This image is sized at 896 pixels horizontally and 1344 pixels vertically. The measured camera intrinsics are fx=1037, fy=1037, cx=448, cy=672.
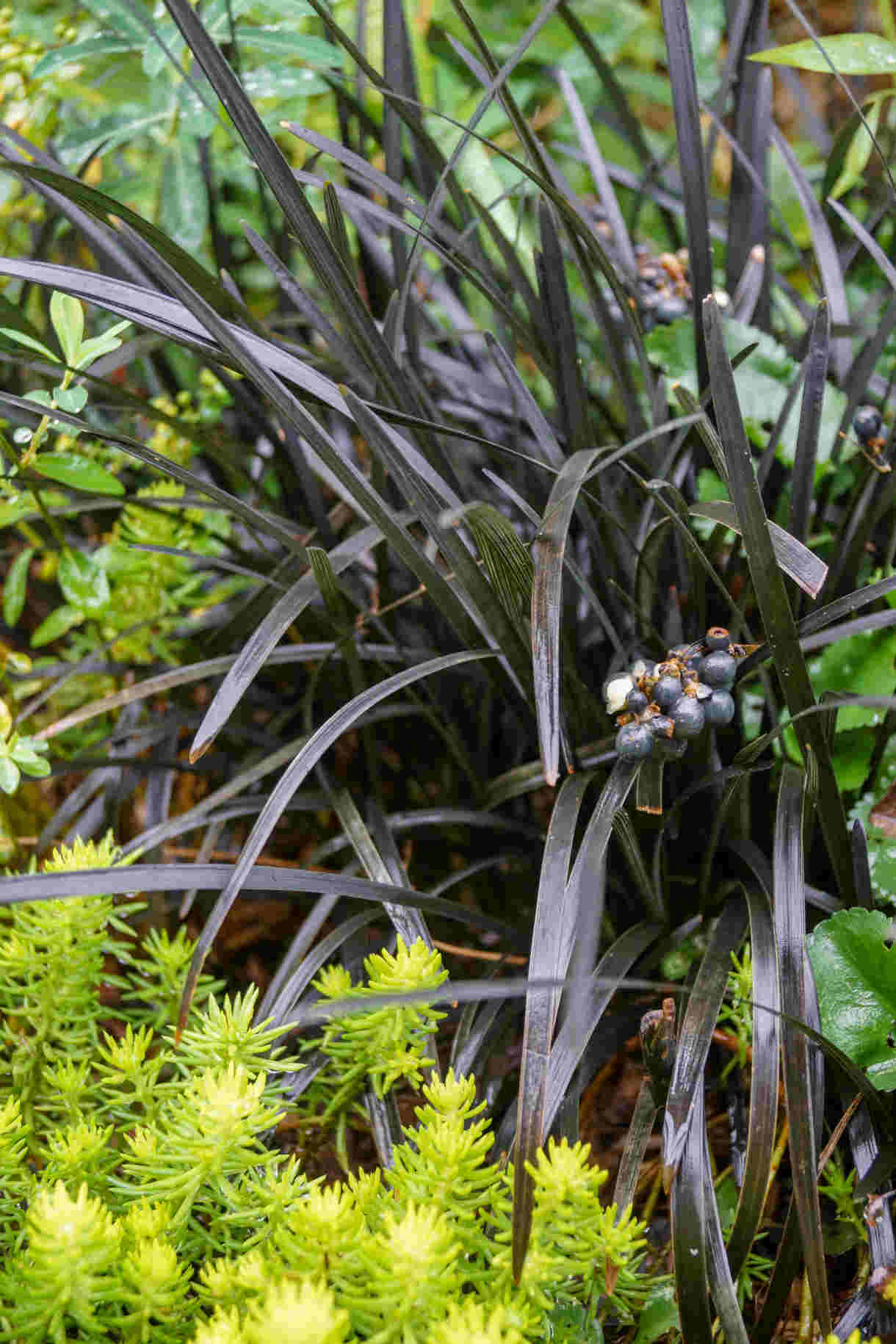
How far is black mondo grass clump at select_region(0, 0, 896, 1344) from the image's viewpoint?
0.61 m

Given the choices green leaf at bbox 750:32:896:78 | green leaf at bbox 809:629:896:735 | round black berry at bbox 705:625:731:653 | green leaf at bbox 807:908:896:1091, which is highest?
green leaf at bbox 750:32:896:78

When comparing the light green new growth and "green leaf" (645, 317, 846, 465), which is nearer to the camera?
the light green new growth

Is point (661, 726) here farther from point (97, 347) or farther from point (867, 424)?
point (97, 347)

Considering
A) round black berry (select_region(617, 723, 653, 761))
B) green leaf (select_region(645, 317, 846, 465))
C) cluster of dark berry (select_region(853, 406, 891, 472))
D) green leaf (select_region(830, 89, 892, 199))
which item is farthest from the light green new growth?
green leaf (select_region(830, 89, 892, 199))

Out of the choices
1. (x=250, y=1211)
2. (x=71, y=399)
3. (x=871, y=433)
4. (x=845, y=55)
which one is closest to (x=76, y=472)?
(x=71, y=399)

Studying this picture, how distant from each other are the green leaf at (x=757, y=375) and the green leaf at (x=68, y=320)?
568 mm

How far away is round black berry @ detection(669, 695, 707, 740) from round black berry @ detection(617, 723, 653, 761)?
2 cm

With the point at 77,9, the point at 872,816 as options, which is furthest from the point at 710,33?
the point at 872,816

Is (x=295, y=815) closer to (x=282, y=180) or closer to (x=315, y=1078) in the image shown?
(x=315, y=1078)

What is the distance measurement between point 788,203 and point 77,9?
3.87 ft

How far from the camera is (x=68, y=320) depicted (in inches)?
32.8

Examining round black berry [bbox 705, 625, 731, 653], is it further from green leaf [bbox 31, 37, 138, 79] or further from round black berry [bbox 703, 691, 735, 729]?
green leaf [bbox 31, 37, 138, 79]

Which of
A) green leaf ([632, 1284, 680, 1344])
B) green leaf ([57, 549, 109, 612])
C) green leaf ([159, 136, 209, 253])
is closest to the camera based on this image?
green leaf ([632, 1284, 680, 1344])

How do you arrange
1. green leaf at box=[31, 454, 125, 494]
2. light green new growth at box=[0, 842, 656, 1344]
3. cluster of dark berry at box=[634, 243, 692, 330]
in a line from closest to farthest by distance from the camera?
1. light green new growth at box=[0, 842, 656, 1344]
2. green leaf at box=[31, 454, 125, 494]
3. cluster of dark berry at box=[634, 243, 692, 330]
